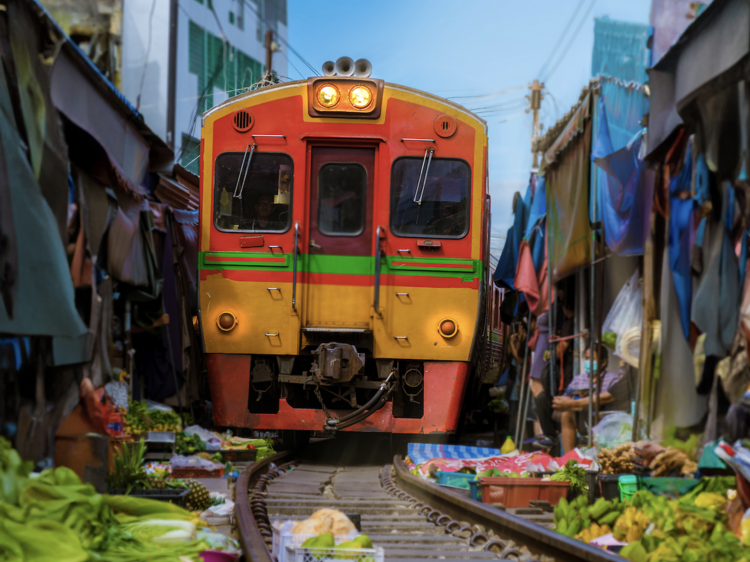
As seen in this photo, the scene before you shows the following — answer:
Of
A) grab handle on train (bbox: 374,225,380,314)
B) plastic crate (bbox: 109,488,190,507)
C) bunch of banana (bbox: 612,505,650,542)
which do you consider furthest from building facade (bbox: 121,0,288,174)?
bunch of banana (bbox: 612,505,650,542)

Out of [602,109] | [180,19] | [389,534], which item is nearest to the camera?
[389,534]

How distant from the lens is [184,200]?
980cm

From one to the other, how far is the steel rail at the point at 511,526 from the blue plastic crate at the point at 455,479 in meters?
0.32

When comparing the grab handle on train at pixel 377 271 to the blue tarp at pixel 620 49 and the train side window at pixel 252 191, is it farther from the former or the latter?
the blue tarp at pixel 620 49

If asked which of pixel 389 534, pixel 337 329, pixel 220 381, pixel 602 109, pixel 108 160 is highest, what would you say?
pixel 602 109

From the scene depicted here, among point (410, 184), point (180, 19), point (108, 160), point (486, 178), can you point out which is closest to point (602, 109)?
point (486, 178)

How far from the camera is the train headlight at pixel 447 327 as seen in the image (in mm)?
7359

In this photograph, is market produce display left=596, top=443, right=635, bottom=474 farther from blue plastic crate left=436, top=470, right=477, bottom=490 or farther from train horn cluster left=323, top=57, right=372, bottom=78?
train horn cluster left=323, top=57, right=372, bottom=78

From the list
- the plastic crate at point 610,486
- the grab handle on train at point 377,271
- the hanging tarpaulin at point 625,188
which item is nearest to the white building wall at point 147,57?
the grab handle on train at point 377,271

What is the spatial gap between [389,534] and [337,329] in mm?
3020

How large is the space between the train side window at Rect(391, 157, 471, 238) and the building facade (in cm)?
992

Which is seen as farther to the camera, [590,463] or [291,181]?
[291,181]

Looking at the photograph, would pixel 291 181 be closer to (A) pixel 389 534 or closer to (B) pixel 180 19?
(A) pixel 389 534

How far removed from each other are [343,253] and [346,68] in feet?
5.82
